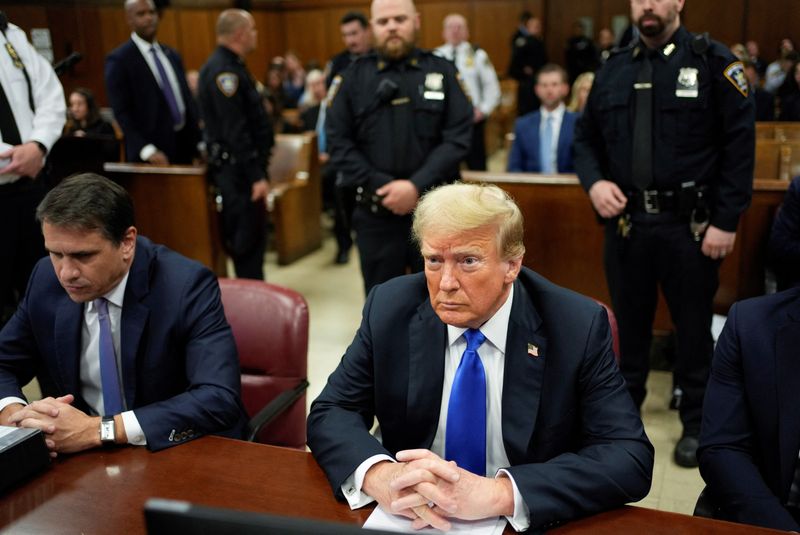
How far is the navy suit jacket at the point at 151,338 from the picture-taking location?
6.20ft

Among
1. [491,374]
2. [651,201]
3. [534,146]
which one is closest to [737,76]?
[651,201]

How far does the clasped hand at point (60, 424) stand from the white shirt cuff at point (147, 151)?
10.9ft

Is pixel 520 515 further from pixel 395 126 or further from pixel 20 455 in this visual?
pixel 395 126

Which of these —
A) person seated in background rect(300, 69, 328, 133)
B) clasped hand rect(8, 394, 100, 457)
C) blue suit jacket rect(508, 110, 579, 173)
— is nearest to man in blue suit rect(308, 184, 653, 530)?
clasped hand rect(8, 394, 100, 457)

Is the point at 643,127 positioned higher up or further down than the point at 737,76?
further down

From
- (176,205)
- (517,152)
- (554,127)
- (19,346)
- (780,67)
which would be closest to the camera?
(19,346)

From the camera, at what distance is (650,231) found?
2824 mm

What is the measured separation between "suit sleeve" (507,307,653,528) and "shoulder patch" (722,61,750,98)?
150cm

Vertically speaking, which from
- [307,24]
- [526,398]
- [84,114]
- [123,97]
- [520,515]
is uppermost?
[307,24]

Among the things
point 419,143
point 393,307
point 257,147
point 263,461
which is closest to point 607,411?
point 393,307

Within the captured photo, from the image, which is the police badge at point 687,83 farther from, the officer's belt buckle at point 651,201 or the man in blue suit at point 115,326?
the man in blue suit at point 115,326

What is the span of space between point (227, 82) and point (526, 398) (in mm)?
3281

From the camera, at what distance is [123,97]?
4625mm

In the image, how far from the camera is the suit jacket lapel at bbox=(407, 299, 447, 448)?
161cm
